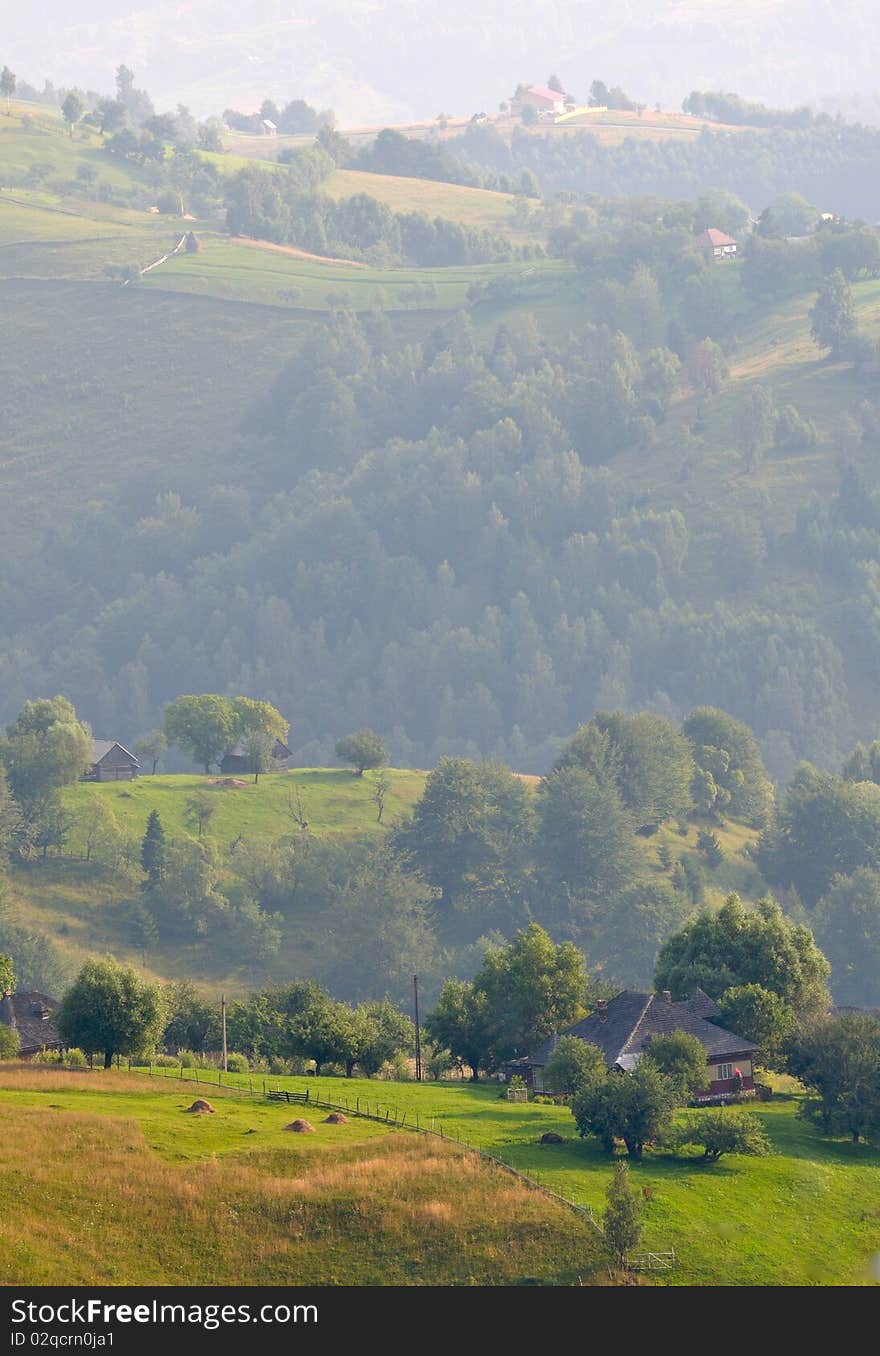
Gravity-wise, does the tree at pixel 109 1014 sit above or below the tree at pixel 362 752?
below

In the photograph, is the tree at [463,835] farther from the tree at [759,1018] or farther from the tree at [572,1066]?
the tree at [572,1066]

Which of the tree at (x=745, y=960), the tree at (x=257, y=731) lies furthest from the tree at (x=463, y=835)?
the tree at (x=745, y=960)

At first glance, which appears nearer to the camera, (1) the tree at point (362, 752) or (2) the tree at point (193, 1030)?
(2) the tree at point (193, 1030)

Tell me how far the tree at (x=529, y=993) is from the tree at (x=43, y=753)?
65.9 metres

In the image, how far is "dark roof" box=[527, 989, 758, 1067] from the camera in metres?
98.0

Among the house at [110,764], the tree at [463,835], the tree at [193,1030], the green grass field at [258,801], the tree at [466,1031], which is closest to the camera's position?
the tree at [466,1031]

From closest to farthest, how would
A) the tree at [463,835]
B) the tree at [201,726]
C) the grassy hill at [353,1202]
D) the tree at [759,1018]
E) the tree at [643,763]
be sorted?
A: the grassy hill at [353,1202] < the tree at [759,1018] < the tree at [463,835] < the tree at [643,763] < the tree at [201,726]

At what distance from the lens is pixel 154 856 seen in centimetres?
16300

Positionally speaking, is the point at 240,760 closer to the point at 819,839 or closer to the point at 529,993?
the point at 819,839

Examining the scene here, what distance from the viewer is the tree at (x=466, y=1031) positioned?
106 metres

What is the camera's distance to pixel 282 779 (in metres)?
187

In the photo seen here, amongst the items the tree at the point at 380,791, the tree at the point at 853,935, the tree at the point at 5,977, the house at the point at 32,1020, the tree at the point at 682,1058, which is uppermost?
the tree at the point at 380,791
